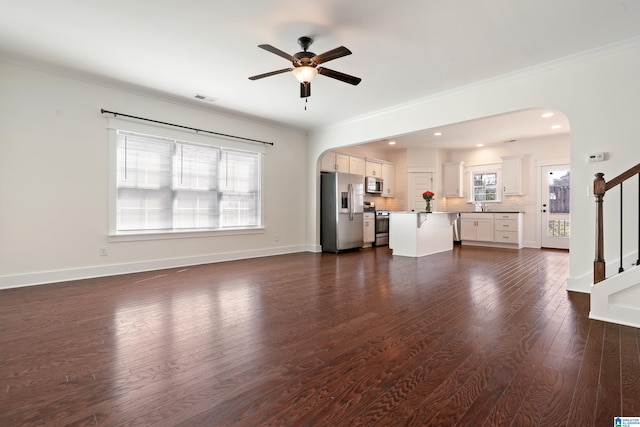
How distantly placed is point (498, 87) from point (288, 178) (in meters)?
4.19

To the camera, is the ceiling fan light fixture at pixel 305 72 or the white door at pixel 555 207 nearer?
the ceiling fan light fixture at pixel 305 72

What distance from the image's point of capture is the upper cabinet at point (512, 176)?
8008 mm

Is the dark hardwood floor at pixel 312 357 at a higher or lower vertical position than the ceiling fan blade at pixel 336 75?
lower

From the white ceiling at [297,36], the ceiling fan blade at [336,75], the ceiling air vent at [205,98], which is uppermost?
the ceiling air vent at [205,98]

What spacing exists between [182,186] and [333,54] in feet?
11.5

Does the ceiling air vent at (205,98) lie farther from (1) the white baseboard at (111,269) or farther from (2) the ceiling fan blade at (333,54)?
(1) the white baseboard at (111,269)

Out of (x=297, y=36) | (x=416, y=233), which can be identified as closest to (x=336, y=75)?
(x=297, y=36)

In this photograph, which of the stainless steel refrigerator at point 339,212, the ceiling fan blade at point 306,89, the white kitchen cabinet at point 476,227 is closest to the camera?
the ceiling fan blade at point 306,89

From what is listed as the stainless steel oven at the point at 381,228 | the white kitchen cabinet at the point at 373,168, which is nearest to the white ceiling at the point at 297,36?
the white kitchen cabinet at the point at 373,168

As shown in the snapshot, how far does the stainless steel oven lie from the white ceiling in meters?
4.07

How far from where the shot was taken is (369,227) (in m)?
7.82

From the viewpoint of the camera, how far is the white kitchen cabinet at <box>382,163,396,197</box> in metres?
9.01

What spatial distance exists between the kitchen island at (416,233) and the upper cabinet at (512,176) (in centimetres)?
267

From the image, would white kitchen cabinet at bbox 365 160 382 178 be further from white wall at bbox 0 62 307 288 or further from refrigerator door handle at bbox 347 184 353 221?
white wall at bbox 0 62 307 288
